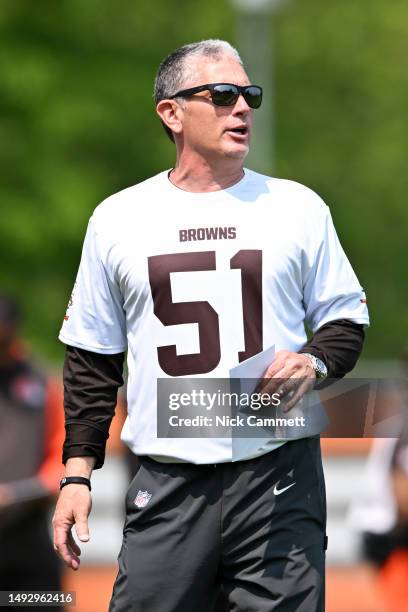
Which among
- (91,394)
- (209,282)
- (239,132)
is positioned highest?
(239,132)

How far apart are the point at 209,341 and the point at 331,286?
1.44ft

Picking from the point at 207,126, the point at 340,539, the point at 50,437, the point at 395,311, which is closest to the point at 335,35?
the point at 395,311

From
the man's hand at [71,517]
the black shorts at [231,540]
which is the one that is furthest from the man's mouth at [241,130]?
the man's hand at [71,517]

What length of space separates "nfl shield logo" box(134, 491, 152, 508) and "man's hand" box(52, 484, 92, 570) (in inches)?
6.7

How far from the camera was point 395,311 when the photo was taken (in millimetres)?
Result: 27062

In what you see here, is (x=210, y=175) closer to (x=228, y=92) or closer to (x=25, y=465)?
(x=228, y=92)

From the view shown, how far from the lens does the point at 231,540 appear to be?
4.34m

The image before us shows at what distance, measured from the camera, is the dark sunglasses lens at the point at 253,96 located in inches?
181

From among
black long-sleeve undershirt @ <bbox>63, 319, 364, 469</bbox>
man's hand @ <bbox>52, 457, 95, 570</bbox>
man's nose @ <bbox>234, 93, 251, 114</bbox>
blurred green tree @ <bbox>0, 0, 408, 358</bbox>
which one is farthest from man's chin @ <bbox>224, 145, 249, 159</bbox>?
blurred green tree @ <bbox>0, 0, 408, 358</bbox>

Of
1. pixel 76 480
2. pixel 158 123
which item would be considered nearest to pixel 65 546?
pixel 76 480

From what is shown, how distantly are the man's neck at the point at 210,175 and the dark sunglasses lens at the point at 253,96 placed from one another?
0.20 metres

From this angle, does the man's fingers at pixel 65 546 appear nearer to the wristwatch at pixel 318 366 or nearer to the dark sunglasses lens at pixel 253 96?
the wristwatch at pixel 318 366

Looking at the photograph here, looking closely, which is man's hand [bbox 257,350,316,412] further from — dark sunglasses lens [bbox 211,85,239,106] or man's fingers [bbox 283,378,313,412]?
dark sunglasses lens [bbox 211,85,239,106]

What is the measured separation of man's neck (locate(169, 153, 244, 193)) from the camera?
15.1 feet
